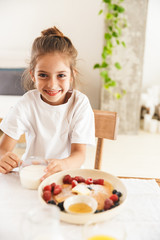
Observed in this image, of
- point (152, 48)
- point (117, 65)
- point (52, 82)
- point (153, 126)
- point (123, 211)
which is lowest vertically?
point (153, 126)

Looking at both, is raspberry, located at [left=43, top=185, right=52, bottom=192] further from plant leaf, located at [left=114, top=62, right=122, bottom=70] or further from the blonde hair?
plant leaf, located at [left=114, top=62, right=122, bottom=70]

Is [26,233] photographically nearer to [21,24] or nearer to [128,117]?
[128,117]

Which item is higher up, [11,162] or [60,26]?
[60,26]

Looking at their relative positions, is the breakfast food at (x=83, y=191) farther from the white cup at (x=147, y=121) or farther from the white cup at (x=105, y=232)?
the white cup at (x=147, y=121)

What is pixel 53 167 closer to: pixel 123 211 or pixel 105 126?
pixel 123 211

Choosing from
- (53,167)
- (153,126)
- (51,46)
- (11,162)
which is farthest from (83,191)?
(153,126)

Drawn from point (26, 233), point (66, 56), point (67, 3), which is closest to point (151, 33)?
point (67, 3)

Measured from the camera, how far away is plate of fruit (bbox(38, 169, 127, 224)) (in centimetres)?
69

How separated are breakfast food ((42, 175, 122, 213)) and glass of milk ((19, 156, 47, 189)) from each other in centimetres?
7

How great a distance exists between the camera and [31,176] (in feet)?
2.91

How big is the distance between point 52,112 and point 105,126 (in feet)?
0.96

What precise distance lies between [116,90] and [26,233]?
2.96m

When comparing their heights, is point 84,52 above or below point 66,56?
above

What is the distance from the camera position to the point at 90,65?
148 inches
